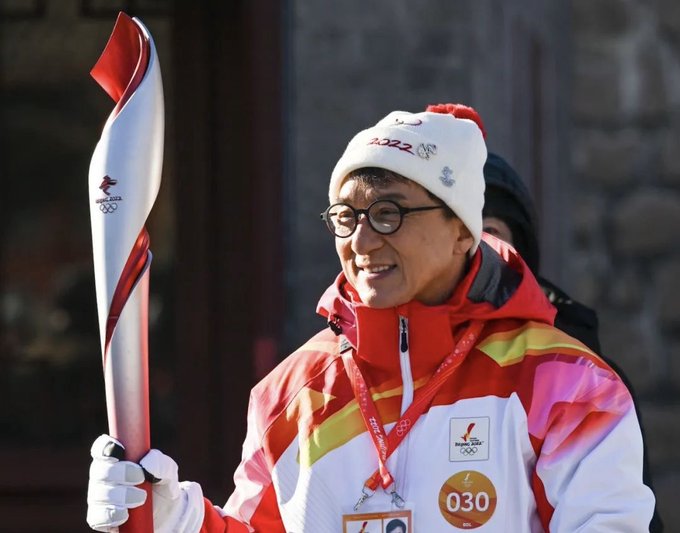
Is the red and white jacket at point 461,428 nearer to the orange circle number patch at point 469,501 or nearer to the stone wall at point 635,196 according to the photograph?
the orange circle number patch at point 469,501

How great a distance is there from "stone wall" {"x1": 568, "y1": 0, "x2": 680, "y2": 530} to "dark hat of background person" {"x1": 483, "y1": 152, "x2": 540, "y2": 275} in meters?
2.90

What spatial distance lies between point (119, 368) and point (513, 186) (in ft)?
4.39

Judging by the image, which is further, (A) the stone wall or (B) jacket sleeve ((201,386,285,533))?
(A) the stone wall

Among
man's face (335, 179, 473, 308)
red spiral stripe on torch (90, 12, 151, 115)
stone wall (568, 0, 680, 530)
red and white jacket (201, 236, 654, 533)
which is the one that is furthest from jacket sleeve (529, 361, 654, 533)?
stone wall (568, 0, 680, 530)


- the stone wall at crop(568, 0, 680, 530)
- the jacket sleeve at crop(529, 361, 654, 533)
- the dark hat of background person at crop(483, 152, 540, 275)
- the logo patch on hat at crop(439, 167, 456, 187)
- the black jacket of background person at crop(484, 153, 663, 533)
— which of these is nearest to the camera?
the jacket sleeve at crop(529, 361, 654, 533)

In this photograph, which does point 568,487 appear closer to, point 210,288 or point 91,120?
point 210,288

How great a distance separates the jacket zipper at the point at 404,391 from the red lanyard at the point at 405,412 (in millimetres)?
12

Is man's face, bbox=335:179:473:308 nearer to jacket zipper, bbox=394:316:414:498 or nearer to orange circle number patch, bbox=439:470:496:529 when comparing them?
jacket zipper, bbox=394:316:414:498

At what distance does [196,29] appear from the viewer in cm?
552

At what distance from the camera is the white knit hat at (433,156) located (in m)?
3.00

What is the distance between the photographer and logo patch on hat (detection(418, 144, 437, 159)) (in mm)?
3027

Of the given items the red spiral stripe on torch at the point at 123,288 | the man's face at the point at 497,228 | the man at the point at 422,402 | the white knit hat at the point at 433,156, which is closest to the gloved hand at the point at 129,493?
the man at the point at 422,402

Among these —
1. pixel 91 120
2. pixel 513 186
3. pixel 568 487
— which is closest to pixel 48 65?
pixel 91 120

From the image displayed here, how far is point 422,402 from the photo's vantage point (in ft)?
9.61
